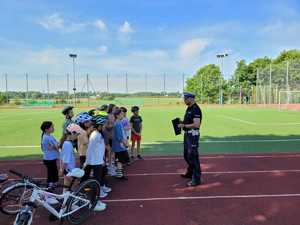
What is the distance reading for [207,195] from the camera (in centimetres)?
620

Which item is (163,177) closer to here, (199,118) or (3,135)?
(199,118)

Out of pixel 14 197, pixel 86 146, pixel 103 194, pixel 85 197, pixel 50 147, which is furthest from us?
pixel 103 194

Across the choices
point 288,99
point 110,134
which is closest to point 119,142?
point 110,134

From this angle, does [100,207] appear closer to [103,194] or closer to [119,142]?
[103,194]

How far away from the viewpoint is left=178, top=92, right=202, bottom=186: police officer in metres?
6.47

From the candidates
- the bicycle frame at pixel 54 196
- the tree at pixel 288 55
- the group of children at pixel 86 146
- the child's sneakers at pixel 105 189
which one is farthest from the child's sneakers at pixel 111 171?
the tree at pixel 288 55

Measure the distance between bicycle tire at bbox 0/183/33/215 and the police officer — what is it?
3385 mm

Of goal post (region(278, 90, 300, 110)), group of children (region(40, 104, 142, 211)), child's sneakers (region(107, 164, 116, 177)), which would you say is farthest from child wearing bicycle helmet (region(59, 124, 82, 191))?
goal post (region(278, 90, 300, 110))

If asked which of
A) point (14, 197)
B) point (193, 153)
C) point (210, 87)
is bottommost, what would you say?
point (14, 197)

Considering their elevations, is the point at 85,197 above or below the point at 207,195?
above

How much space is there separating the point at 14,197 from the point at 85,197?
1.04 meters

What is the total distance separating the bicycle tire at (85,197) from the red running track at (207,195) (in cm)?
19

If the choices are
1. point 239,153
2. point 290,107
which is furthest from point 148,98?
point 239,153

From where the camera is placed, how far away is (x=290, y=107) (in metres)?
38.9
